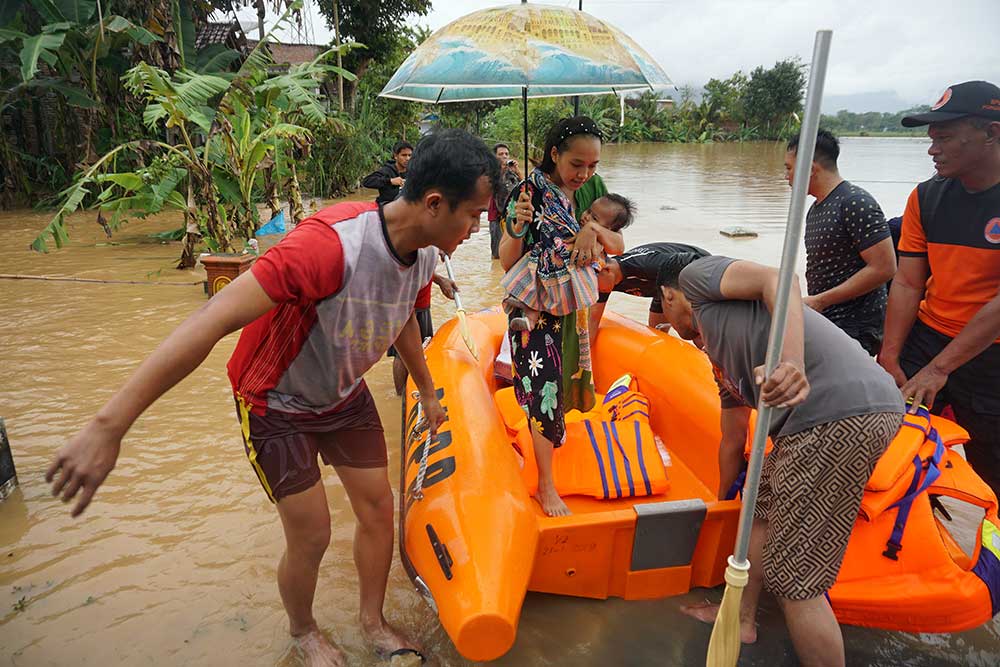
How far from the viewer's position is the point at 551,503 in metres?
2.45

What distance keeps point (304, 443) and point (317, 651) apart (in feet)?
2.57

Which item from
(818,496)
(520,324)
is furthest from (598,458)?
(818,496)

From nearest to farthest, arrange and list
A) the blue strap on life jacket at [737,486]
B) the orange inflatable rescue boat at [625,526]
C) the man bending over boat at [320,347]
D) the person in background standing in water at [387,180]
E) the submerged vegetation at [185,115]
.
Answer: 1. the man bending over boat at [320,347]
2. the orange inflatable rescue boat at [625,526]
3. the blue strap on life jacket at [737,486]
4. the person in background standing in water at [387,180]
5. the submerged vegetation at [185,115]

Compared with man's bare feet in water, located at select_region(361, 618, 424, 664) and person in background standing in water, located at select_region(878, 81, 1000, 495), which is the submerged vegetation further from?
man's bare feet in water, located at select_region(361, 618, 424, 664)

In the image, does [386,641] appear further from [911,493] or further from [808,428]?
[911,493]

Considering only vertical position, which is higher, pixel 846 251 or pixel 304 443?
pixel 846 251

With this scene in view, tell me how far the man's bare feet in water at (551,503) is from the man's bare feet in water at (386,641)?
2.26 feet

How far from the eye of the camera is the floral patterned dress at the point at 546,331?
7.92 ft

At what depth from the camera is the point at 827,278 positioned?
2.86 meters

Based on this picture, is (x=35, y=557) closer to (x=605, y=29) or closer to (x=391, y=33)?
(x=605, y=29)

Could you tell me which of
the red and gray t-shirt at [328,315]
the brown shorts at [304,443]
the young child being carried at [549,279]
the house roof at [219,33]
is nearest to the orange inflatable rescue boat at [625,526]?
the brown shorts at [304,443]

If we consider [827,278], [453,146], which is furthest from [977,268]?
[453,146]

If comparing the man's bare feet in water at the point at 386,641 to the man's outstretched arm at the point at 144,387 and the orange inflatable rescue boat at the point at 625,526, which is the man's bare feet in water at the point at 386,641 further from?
the man's outstretched arm at the point at 144,387

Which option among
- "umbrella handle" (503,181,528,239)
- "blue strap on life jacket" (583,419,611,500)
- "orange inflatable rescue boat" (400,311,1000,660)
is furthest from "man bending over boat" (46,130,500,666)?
"blue strap on life jacket" (583,419,611,500)
